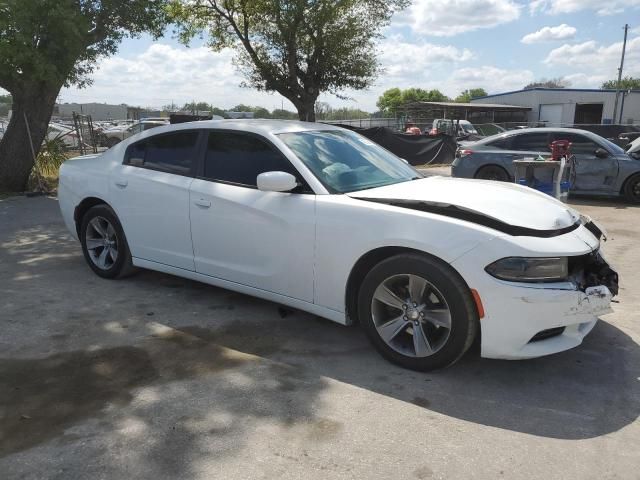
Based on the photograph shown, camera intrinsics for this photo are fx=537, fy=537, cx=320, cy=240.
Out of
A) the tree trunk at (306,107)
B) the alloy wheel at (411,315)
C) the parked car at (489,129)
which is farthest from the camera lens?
the parked car at (489,129)

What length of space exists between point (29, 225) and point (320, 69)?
17.2 metres

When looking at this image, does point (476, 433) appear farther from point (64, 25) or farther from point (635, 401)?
point (64, 25)

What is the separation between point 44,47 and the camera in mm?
10375

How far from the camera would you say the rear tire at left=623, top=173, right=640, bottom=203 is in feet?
34.0

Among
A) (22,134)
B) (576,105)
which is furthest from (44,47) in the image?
(576,105)

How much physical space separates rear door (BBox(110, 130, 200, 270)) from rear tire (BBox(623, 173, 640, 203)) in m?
9.08

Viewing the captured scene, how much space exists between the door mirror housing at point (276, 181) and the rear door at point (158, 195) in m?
0.98

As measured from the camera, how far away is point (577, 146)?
10.7 m

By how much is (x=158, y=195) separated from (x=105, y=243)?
1.14 meters

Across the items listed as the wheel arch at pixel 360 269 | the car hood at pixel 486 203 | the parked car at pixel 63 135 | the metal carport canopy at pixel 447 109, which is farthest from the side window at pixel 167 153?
the metal carport canopy at pixel 447 109

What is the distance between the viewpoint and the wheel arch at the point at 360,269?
11.2 ft

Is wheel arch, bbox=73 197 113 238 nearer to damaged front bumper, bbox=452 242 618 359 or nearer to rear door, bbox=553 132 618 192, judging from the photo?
damaged front bumper, bbox=452 242 618 359

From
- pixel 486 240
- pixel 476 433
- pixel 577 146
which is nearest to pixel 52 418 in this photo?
pixel 476 433

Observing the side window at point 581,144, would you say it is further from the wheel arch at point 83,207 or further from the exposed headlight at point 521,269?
the wheel arch at point 83,207
